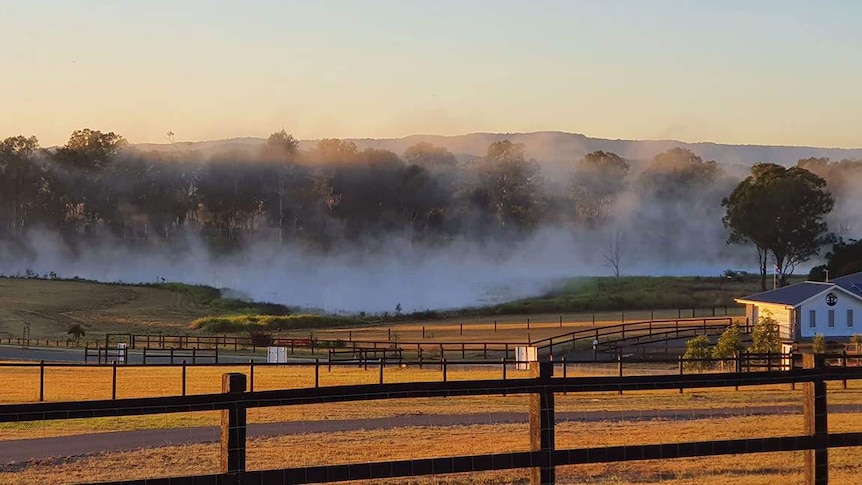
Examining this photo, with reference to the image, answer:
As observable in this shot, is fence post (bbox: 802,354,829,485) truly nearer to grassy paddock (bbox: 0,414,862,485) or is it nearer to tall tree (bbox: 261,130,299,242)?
grassy paddock (bbox: 0,414,862,485)

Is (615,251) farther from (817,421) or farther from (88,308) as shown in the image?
(817,421)

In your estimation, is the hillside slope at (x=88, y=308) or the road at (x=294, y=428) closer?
the road at (x=294, y=428)

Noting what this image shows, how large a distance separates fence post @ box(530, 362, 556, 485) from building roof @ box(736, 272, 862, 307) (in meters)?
55.7

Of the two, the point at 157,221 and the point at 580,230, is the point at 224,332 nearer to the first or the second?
the point at 157,221

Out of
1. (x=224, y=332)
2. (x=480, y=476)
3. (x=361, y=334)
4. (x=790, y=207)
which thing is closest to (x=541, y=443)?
(x=480, y=476)

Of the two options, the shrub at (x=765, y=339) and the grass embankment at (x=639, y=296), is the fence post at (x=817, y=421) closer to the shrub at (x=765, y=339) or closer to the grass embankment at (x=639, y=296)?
the shrub at (x=765, y=339)

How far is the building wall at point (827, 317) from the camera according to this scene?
6072 centimetres

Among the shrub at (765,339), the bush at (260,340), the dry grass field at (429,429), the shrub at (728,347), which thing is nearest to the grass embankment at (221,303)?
the bush at (260,340)

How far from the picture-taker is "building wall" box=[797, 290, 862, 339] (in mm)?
60719

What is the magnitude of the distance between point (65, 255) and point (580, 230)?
8613 centimetres

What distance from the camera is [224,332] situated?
266 feet

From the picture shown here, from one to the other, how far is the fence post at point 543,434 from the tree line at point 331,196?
517 ft

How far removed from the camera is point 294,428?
2031 centimetres

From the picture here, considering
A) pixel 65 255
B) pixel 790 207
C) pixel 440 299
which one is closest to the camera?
pixel 790 207
